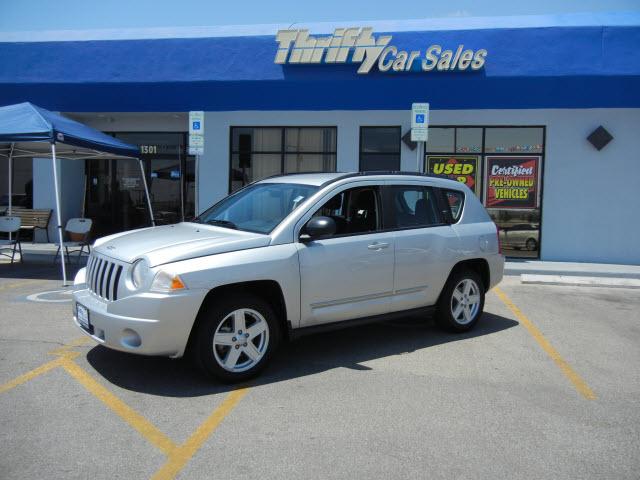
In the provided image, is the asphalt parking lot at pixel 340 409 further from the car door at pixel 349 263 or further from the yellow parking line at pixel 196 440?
the car door at pixel 349 263

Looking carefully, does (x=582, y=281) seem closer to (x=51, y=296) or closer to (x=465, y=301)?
(x=465, y=301)

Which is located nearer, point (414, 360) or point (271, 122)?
point (414, 360)

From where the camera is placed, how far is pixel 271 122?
13766 mm

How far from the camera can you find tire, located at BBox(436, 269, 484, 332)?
638cm

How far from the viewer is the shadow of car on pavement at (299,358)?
4.74 meters

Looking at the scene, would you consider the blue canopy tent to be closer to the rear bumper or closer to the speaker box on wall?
the rear bumper

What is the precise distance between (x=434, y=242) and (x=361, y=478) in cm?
326

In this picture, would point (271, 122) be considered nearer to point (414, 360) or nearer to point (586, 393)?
point (414, 360)

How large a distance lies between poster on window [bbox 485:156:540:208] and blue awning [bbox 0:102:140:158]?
804 cm

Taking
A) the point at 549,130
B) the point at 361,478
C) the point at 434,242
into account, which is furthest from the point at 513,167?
the point at 361,478

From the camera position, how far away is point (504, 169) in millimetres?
13055

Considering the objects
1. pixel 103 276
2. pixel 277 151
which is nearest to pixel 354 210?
pixel 103 276

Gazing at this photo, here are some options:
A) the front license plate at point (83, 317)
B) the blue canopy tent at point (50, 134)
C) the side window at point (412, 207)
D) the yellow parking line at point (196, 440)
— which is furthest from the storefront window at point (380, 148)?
the yellow parking line at point (196, 440)

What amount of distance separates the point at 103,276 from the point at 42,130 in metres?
5.13
